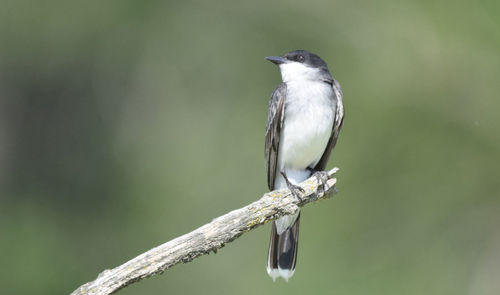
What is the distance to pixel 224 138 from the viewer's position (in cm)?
849

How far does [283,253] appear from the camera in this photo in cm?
617

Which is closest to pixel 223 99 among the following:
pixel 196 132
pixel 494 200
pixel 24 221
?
pixel 196 132

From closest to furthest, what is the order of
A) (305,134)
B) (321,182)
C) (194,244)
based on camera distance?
1. (194,244)
2. (321,182)
3. (305,134)

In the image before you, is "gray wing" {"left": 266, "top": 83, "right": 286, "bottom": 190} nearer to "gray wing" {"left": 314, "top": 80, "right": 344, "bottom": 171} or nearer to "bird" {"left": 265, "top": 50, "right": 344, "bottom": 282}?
"bird" {"left": 265, "top": 50, "right": 344, "bottom": 282}

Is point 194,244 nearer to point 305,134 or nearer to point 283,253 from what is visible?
point 305,134

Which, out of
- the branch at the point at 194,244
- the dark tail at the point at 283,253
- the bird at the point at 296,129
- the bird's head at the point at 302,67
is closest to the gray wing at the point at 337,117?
the bird at the point at 296,129

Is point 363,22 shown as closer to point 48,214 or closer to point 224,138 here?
point 224,138

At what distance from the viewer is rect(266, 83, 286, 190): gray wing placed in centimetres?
591

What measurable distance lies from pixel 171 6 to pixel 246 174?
2.93 metres

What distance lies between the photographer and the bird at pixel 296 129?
19.1 ft

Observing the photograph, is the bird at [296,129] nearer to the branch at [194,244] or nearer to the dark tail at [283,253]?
the dark tail at [283,253]

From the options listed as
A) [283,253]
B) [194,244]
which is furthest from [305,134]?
[194,244]

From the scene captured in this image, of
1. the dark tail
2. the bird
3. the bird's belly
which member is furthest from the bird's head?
the dark tail

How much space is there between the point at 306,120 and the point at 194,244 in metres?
1.77
